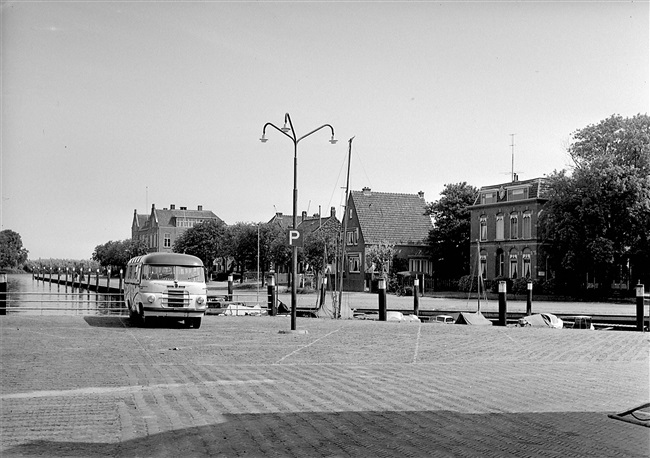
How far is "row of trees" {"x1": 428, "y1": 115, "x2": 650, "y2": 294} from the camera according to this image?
5203cm

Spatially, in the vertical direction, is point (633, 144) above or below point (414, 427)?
above

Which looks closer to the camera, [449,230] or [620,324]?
[620,324]

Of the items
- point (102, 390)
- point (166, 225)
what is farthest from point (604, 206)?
point (166, 225)

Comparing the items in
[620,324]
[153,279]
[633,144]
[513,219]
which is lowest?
[620,324]

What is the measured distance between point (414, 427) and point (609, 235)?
48847 mm

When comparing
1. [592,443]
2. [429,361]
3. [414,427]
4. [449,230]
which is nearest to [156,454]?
[414,427]

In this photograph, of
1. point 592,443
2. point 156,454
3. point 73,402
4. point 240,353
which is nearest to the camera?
point 156,454

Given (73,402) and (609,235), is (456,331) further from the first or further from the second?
(609,235)

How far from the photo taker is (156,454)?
7.29m

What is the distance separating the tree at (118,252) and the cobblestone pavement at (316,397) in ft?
280

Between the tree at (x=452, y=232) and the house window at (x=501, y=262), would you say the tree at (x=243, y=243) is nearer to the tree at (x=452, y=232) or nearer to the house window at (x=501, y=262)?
the tree at (x=452, y=232)

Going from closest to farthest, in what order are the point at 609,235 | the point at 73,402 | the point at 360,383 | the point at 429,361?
the point at 73,402 → the point at 360,383 → the point at 429,361 → the point at 609,235

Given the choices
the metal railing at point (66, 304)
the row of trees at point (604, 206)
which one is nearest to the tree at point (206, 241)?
the metal railing at point (66, 304)

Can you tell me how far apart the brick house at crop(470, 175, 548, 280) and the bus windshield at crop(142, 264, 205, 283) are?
127 ft
